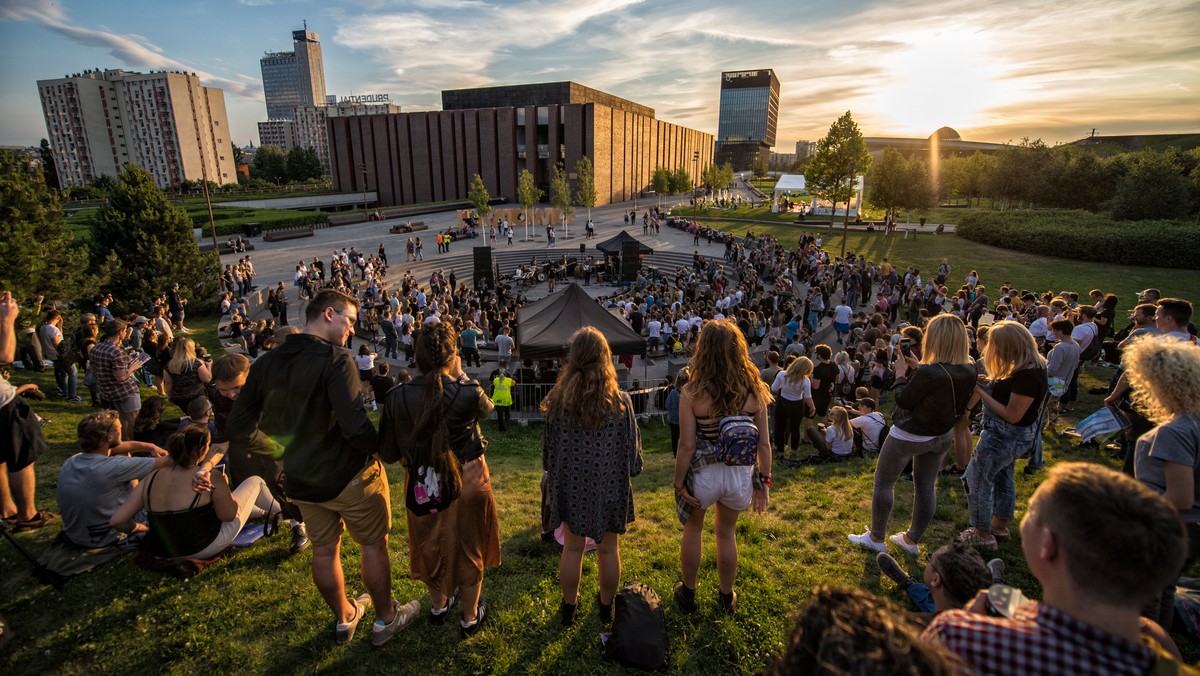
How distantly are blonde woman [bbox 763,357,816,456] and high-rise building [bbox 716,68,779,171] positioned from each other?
160293mm

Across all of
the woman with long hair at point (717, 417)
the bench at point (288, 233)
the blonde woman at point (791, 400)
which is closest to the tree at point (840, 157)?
the blonde woman at point (791, 400)

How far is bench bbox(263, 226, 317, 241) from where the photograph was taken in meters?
35.0

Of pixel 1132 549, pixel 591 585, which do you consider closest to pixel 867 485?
pixel 591 585

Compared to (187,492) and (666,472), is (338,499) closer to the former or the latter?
(187,492)

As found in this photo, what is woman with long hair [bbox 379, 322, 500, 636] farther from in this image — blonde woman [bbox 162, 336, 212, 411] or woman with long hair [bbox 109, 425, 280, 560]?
blonde woman [bbox 162, 336, 212, 411]

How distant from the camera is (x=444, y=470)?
2.93m

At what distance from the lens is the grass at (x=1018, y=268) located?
68.6ft

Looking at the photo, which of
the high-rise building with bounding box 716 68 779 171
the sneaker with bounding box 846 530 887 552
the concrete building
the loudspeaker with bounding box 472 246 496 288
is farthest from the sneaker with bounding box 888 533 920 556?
the high-rise building with bounding box 716 68 779 171

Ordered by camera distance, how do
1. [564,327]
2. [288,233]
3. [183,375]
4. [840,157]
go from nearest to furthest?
[183,375], [564,327], [840,157], [288,233]

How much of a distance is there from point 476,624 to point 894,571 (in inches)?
118

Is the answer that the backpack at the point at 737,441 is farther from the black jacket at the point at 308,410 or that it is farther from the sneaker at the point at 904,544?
the sneaker at the point at 904,544

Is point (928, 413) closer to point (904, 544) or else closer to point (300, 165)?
point (904, 544)

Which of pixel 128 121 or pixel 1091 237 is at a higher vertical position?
pixel 128 121

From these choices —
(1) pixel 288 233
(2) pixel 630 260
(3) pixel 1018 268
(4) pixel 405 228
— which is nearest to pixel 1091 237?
(3) pixel 1018 268
